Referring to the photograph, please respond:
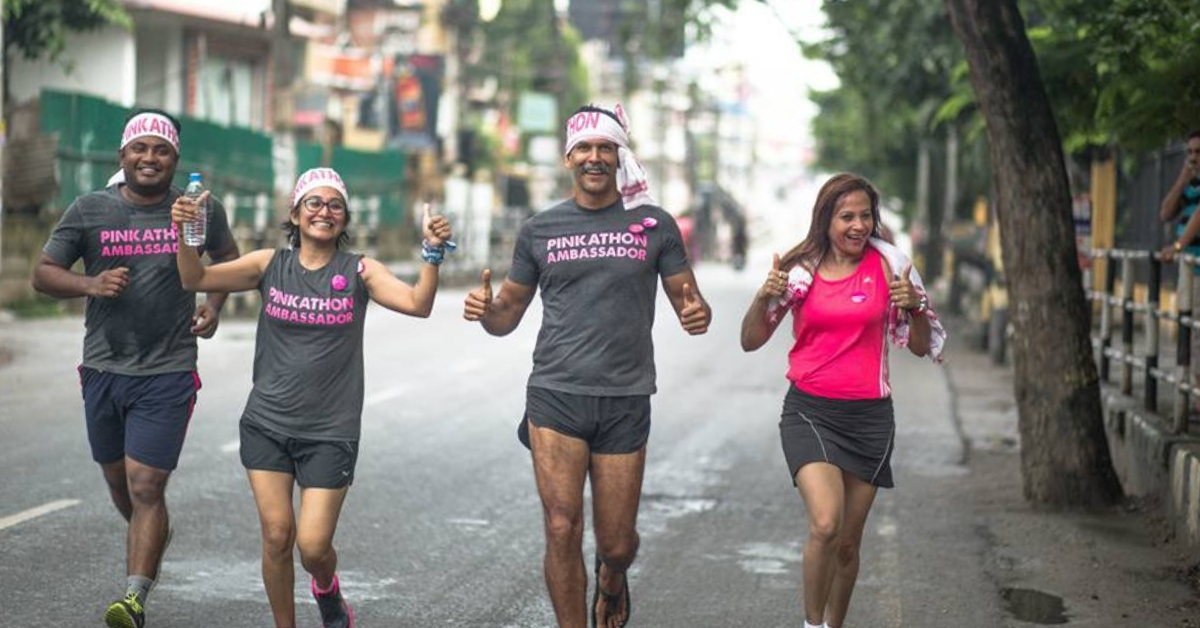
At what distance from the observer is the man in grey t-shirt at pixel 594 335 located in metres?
6.48

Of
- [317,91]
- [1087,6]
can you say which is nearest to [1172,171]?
[1087,6]

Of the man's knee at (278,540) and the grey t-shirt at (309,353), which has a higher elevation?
the grey t-shirt at (309,353)

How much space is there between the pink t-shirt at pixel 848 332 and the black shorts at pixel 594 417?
643 mm

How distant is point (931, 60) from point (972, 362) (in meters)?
3.71

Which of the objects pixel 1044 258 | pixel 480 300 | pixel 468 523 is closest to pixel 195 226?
pixel 480 300

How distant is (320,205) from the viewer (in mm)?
6566

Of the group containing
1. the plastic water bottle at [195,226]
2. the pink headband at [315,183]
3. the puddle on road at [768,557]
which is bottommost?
the puddle on road at [768,557]

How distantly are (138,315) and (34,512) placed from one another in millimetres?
2754

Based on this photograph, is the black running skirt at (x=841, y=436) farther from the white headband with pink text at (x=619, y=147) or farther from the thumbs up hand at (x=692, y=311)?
the white headband with pink text at (x=619, y=147)

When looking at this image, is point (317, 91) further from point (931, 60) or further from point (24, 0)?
point (931, 60)

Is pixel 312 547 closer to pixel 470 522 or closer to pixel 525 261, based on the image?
pixel 525 261

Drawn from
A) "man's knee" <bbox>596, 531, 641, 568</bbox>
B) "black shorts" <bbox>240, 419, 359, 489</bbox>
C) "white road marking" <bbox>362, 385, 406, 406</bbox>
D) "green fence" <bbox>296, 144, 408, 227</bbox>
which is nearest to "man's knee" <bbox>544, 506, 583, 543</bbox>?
"man's knee" <bbox>596, 531, 641, 568</bbox>

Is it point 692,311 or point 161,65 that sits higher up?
point 161,65

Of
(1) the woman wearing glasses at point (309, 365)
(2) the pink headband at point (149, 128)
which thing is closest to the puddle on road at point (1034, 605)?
(1) the woman wearing glasses at point (309, 365)
